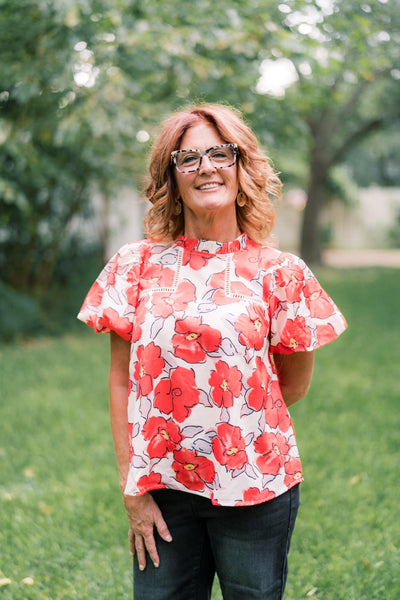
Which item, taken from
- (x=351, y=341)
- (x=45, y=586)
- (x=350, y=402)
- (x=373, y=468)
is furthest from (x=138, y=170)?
(x=45, y=586)

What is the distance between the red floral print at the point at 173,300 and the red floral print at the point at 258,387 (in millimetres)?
249

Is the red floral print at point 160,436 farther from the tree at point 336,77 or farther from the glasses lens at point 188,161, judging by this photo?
the tree at point 336,77

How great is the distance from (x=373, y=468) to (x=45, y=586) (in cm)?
221

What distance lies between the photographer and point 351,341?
26.7 ft

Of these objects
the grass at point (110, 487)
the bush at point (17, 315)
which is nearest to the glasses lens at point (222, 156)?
the grass at point (110, 487)

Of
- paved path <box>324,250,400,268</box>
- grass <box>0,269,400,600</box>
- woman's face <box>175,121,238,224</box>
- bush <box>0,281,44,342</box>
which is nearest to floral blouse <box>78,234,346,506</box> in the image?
woman's face <box>175,121,238,224</box>

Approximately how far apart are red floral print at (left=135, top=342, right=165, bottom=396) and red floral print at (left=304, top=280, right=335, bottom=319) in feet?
1.49

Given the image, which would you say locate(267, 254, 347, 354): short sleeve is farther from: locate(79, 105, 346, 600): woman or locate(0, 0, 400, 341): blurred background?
locate(0, 0, 400, 341): blurred background

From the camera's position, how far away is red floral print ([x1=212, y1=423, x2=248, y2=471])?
164 cm

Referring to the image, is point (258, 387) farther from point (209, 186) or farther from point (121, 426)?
point (209, 186)

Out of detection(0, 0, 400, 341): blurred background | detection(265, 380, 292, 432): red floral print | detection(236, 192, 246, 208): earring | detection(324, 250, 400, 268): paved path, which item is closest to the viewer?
detection(265, 380, 292, 432): red floral print

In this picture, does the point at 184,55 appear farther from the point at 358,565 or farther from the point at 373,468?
the point at 358,565

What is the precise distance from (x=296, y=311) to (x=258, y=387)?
0.24 meters

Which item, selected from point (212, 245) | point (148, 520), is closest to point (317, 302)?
point (212, 245)
